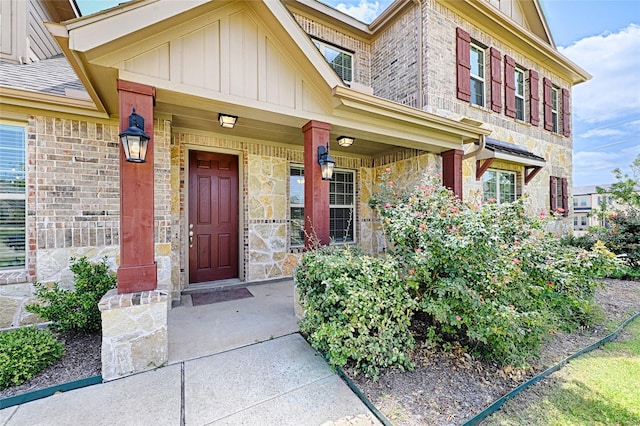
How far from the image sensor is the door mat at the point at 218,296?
4.34 metres

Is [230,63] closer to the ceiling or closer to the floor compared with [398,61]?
closer to the floor

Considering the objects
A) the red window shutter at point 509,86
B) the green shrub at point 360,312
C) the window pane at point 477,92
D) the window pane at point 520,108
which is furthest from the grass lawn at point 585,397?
the window pane at point 520,108

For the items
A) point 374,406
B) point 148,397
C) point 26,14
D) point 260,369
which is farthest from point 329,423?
point 26,14

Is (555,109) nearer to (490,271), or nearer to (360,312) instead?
(490,271)

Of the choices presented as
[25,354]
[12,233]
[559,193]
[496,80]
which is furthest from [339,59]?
[559,193]

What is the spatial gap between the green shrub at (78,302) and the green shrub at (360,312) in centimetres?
232

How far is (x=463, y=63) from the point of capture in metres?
6.28

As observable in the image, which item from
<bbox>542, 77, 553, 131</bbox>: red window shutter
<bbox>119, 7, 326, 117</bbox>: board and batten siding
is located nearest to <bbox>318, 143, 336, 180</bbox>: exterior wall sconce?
<bbox>119, 7, 326, 117</bbox>: board and batten siding

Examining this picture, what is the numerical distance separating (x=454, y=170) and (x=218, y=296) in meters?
4.98

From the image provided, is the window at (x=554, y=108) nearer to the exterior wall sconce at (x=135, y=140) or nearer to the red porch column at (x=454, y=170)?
the red porch column at (x=454, y=170)

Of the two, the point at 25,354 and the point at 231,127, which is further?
the point at 231,127

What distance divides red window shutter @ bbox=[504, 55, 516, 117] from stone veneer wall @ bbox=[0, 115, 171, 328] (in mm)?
8173

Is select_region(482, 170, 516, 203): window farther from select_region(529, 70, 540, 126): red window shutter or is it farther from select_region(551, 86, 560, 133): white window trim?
select_region(551, 86, 560, 133): white window trim

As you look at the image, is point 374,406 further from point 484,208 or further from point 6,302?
point 6,302
